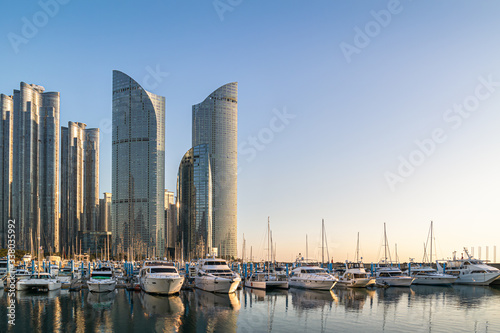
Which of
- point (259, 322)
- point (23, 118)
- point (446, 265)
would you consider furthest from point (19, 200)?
point (259, 322)

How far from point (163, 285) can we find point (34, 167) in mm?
161128

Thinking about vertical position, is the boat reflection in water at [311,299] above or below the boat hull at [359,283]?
above

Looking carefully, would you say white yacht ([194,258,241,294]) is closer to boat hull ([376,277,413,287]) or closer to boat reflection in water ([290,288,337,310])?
boat reflection in water ([290,288,337,310])

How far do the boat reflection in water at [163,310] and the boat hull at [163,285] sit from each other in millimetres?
684

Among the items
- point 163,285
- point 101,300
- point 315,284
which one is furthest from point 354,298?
point 101,300

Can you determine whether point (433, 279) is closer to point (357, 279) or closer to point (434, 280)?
point (434, 280)

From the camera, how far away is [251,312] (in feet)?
129

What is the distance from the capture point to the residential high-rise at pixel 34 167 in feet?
602

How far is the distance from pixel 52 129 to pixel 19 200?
1311 inches

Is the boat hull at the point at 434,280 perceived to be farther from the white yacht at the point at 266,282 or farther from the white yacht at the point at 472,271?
the white yacht at the point at 266,282

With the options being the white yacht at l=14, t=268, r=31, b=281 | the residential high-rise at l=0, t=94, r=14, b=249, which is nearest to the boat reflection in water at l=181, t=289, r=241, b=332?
the white yacht at l=14, t=268, r=31, b=281

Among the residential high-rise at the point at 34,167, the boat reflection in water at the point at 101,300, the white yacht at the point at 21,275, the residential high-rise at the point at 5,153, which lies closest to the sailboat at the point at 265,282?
the boat reflection in water at the point at 101,300

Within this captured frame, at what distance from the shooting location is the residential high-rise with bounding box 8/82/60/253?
602 ft

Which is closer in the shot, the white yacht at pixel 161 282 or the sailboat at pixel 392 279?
the white yacht at pixel 161 282
